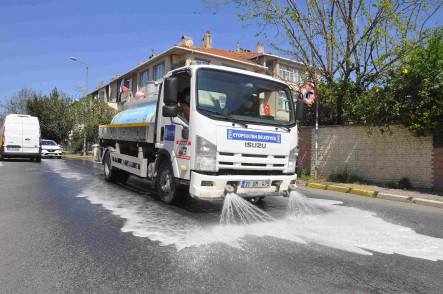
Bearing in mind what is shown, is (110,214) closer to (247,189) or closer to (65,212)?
(65,212)

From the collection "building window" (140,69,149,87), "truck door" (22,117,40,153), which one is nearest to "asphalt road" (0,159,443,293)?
"truck door" (22,117,40,153)

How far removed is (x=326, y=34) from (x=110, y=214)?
11159 millimetres

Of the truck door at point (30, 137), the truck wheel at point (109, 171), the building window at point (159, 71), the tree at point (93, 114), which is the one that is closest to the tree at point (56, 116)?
the tree at point (93, 114)

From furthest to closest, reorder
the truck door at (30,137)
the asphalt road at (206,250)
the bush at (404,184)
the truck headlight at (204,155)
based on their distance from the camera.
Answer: the truck door at (30,137) < the bush at (404,184) < the truck headlight at (204,155) < the asphalt road at (206,250)

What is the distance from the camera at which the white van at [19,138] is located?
65.9 ft

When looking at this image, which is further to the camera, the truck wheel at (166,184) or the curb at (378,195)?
the curb at (378,195)

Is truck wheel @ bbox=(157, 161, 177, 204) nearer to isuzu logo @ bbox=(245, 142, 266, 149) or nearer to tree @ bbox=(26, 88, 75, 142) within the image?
isuzu logo @ bbox=(245, 142, 266, 149)

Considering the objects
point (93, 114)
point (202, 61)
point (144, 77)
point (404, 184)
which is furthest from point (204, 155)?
point (144, 77)

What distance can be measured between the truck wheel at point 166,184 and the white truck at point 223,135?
0.02m

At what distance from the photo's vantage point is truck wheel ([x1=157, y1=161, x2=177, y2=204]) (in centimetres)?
609

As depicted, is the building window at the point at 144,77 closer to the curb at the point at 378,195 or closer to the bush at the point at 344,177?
the bush at the point at 344,177

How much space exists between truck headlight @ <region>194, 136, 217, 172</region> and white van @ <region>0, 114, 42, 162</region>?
1881cm

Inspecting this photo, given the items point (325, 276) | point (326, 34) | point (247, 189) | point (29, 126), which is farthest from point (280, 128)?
point (29, 126)

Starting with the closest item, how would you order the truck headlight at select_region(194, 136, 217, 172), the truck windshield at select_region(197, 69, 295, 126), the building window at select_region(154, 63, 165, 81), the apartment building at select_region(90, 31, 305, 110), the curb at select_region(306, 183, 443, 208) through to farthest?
the truck headlight at select_region(194, 136, 217, 172) < the truck windshield at select_region(197, 69, 295, 126) < the curb at select_region(306, 183, 443, 208) < the apartment building at select_region(90, 31, 305, 110) < the building window at select_region(154, 63, 165, 81)
